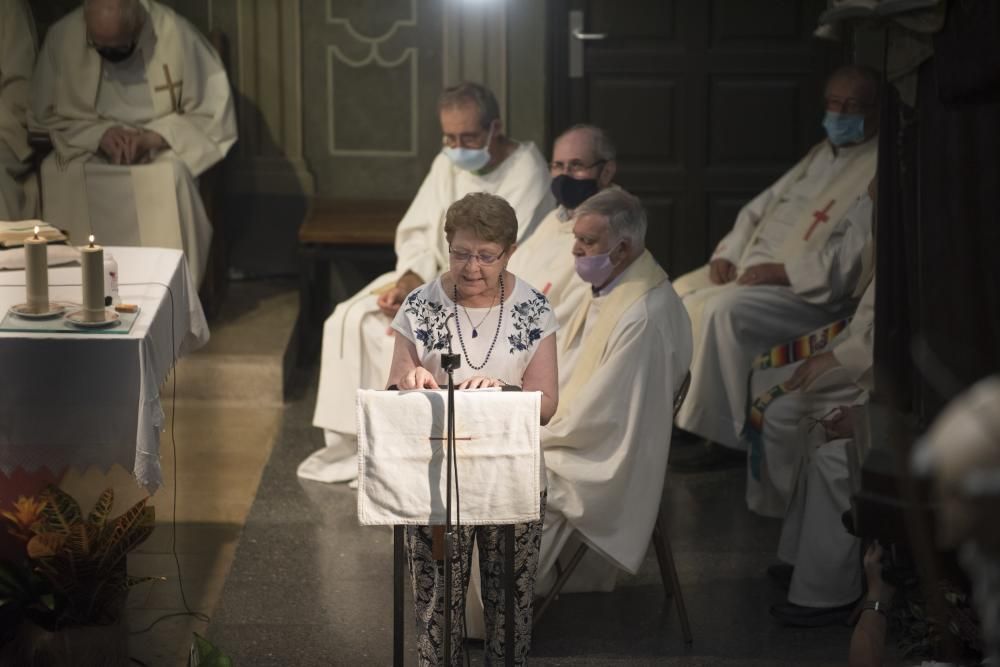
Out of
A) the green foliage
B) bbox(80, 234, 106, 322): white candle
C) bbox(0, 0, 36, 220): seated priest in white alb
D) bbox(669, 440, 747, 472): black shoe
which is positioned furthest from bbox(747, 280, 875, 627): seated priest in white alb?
bbox(0, 0, 36, 220): seated priest in white alb

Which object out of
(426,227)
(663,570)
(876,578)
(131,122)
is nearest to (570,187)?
(426,227)

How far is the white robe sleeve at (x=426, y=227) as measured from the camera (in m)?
6.70

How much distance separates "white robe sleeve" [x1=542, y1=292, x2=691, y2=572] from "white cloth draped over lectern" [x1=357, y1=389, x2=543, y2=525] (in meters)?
1.04

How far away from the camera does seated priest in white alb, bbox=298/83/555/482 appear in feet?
20.9

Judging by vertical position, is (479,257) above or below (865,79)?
below

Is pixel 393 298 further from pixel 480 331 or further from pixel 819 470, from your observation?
pixel 480 331

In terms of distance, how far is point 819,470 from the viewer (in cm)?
507

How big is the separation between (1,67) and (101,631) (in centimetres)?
429

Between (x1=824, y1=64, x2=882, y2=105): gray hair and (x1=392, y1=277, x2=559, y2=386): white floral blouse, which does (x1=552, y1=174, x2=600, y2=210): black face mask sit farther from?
(x1=392, y1=277, x2=559, y2=386): white floral blouse

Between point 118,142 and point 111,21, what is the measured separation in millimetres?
590

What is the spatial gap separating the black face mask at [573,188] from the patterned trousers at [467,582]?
204 cm

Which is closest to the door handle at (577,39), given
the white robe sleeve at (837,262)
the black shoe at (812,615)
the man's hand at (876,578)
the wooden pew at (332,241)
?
the wooden pew at (332,241)

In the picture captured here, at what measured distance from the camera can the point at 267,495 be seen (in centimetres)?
620

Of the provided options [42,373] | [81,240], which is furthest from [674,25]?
[42,373]
